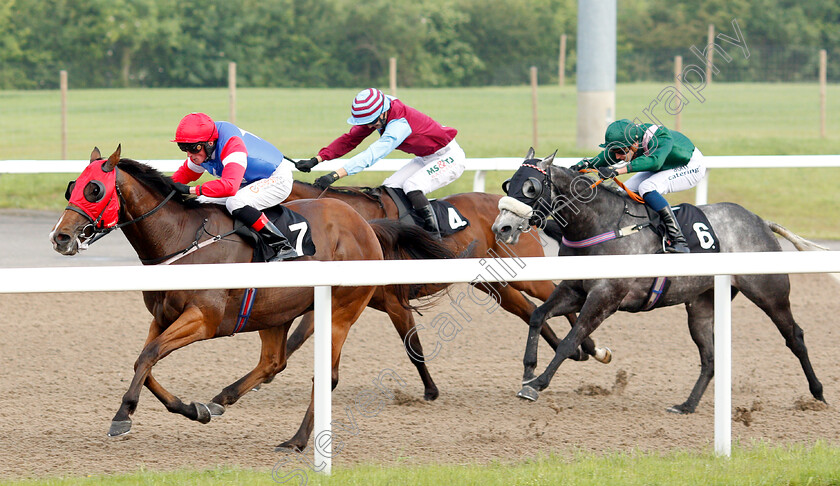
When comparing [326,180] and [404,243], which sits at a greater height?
[326,180]

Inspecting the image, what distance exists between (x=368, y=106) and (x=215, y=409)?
2.32 meters

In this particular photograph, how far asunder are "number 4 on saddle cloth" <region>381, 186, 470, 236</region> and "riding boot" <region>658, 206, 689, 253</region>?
1346 millimetres

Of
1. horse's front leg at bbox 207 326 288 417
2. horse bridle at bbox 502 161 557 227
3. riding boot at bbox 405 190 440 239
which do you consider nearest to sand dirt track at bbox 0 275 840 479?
horse's front leg at bbox 207 326 288 417

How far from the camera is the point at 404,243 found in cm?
608

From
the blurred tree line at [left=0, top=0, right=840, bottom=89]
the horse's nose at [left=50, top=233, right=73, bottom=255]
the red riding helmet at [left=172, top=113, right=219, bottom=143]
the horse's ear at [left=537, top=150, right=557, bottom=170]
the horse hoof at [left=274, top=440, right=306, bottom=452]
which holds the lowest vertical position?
the horse hoof at [left=274, top=440, right=306, bottom=452]

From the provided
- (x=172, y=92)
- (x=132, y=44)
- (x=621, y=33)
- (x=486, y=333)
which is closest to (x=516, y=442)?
(x=486, y=333)

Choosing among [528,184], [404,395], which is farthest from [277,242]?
[528,184]

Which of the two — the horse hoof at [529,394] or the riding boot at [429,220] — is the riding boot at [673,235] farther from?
the riding boot at [429,220]

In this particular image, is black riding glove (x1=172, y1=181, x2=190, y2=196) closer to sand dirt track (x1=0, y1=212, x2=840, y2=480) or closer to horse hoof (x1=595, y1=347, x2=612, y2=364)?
sand dirt track (x1=0, y1=212, x2=840, y2=480)

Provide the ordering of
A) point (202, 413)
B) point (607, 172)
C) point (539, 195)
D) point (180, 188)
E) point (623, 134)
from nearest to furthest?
1. point (202, 413)
2. point (180, 188)
3. point (539, 195)
4. point (607, 172)
5. point (623, 134)

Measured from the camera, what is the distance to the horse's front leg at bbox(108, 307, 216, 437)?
4.70 metres

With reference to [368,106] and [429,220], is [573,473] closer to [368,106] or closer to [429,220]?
[429,220]

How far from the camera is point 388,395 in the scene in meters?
6.07

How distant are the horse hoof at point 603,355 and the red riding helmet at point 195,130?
2.61 meters
